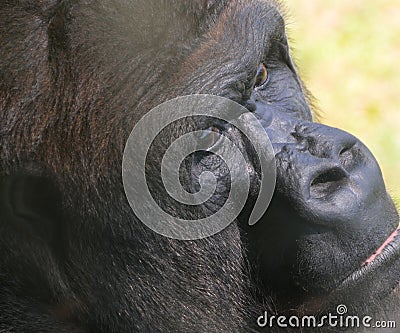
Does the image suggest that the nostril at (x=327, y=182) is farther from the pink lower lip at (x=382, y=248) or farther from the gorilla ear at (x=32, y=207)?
the gorilla ear at (x=32, y=207)

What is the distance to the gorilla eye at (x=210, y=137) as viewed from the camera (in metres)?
3.09

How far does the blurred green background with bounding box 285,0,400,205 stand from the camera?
6477 mm

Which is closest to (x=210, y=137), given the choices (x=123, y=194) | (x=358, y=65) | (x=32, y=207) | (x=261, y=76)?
(x=123, y=194)

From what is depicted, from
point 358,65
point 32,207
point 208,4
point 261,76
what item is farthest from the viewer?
point 358,65

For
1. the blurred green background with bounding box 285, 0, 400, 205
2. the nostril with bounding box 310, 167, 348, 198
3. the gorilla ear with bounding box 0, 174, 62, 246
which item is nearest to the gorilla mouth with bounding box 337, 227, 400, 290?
the nostril with bounding box 310, 167, 348, 198

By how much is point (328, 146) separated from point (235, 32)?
48 cm

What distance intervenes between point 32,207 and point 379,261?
3.66 feet

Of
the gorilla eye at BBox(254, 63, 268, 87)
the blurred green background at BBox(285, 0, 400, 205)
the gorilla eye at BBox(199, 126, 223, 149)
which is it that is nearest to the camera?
the gorilla eye at BBox(199, 126, 223, 149)

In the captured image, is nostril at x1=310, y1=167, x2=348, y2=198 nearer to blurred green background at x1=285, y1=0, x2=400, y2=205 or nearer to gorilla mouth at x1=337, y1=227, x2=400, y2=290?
gorilla mouth at x1=337, y1=227, x2=400, y2=290

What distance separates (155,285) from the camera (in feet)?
10.2

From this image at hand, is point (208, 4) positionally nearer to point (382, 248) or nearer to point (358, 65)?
point (382, 248)

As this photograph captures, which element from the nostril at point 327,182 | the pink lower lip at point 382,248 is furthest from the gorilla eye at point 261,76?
the pink lower lip at point 382,248

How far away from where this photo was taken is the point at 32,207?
3.02 m

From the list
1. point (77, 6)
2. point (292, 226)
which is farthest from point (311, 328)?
point (77, 6)
